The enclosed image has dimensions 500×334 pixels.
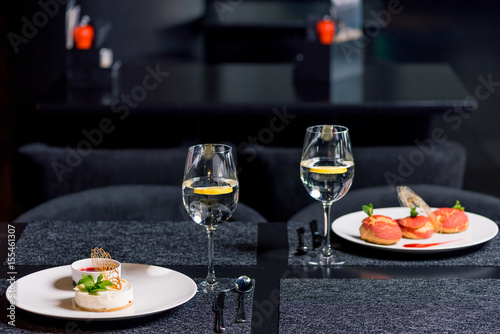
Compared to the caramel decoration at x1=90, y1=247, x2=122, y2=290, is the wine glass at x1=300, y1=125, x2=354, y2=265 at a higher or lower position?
higher

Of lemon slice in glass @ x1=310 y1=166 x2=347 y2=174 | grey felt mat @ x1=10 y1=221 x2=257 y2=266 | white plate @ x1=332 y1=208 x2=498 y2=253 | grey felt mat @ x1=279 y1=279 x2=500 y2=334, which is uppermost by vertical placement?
lemon slice in glass @ x1=310 y1=166 x2=347 y2=174

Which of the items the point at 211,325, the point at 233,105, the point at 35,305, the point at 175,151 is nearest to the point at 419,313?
the point at 211,325

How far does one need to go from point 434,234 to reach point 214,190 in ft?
1.35

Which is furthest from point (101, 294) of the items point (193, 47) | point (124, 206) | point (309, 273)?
point (193, 47)

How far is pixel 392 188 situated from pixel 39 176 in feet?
3.04

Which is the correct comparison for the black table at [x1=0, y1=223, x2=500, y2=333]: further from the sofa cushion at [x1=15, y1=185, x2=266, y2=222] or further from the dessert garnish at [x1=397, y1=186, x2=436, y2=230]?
the sofa cushion at [x1=15, y1=185, x2=266, y2=222]

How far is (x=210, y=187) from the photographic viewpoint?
1.00m

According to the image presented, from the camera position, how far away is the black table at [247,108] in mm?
2408

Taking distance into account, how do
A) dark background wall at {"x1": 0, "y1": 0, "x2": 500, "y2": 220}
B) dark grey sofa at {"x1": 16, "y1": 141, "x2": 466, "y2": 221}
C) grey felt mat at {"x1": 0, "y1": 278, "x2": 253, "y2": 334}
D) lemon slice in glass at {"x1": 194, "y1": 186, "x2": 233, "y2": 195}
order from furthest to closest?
dark background wall at {"x1": 0, "y1": 0, "x2": 500, "y2": 220}, dark grey sofa at {"x1": 16, "y1": 141, "x2": 466, "y2": 221}, lemon slice in glass at {"x1": 194, "y1": 186, "x2": 233, "y2": 195}, grey felt mat at {"x1": 0, "y1": 278, "x2": 253, "y2": 334}

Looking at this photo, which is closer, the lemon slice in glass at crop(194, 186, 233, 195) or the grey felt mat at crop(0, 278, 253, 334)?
the grey felt mat at crop(0, 278, 253, 334)

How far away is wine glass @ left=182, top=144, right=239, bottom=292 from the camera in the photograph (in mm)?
996

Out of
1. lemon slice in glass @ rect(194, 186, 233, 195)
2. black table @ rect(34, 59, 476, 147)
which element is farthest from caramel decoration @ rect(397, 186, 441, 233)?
black table @ rect(34, 59, 476, 147)

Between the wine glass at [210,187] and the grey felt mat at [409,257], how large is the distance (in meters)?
0.17

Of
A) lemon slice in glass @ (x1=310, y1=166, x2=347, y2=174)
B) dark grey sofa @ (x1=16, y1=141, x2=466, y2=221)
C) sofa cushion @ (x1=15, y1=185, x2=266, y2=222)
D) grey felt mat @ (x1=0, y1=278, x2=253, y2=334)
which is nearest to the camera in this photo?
grey felt mat @ (x1=0, y1=278, x2=253, y2=334)
